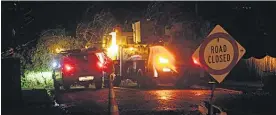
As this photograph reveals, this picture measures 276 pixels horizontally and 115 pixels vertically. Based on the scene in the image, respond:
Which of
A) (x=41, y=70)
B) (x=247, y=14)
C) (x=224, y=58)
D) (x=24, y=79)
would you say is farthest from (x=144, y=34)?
(x=224, y=58)

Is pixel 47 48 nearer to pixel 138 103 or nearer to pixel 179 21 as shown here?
pixel 179 21

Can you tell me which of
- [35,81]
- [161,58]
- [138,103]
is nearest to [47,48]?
[35,81]

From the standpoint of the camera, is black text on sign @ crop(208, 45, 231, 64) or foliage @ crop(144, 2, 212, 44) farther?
foliage @ crop(144, 2, 212, 44)

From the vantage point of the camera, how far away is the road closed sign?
6.97m

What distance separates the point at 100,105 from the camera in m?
13.8

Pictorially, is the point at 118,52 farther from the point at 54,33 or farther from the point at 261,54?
the point at 54,33

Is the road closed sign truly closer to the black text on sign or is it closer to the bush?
the black text on sign

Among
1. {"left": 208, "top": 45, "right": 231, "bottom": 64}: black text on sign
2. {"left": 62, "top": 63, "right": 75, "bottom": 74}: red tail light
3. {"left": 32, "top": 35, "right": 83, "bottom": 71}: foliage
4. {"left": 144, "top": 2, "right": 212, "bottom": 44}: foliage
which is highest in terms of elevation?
{"left": 144, "top": 2, "right": 212, "bottom": 44}: foliage

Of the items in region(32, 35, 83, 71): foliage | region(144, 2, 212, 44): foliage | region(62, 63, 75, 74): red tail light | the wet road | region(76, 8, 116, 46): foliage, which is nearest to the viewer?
the wet road

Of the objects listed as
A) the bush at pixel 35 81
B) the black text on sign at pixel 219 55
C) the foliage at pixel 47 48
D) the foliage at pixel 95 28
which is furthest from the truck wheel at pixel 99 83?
the foliage at pixel 95 28

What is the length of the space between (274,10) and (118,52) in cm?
1114

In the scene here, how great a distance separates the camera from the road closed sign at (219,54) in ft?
22.9

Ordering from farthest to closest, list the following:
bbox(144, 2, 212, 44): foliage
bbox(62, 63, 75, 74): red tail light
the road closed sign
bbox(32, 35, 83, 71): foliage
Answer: bbox(144, 2, 212, 44): foliage → bbox(32, 35, 83, 71): foliage → bbox(62, 63, 75, 74): red tail light → the road closed sign

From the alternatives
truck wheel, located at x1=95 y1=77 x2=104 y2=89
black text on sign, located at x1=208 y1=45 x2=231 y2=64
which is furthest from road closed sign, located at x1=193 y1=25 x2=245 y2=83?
truck wheel, located at x1=95 y1=77 x2=104 y2=89
